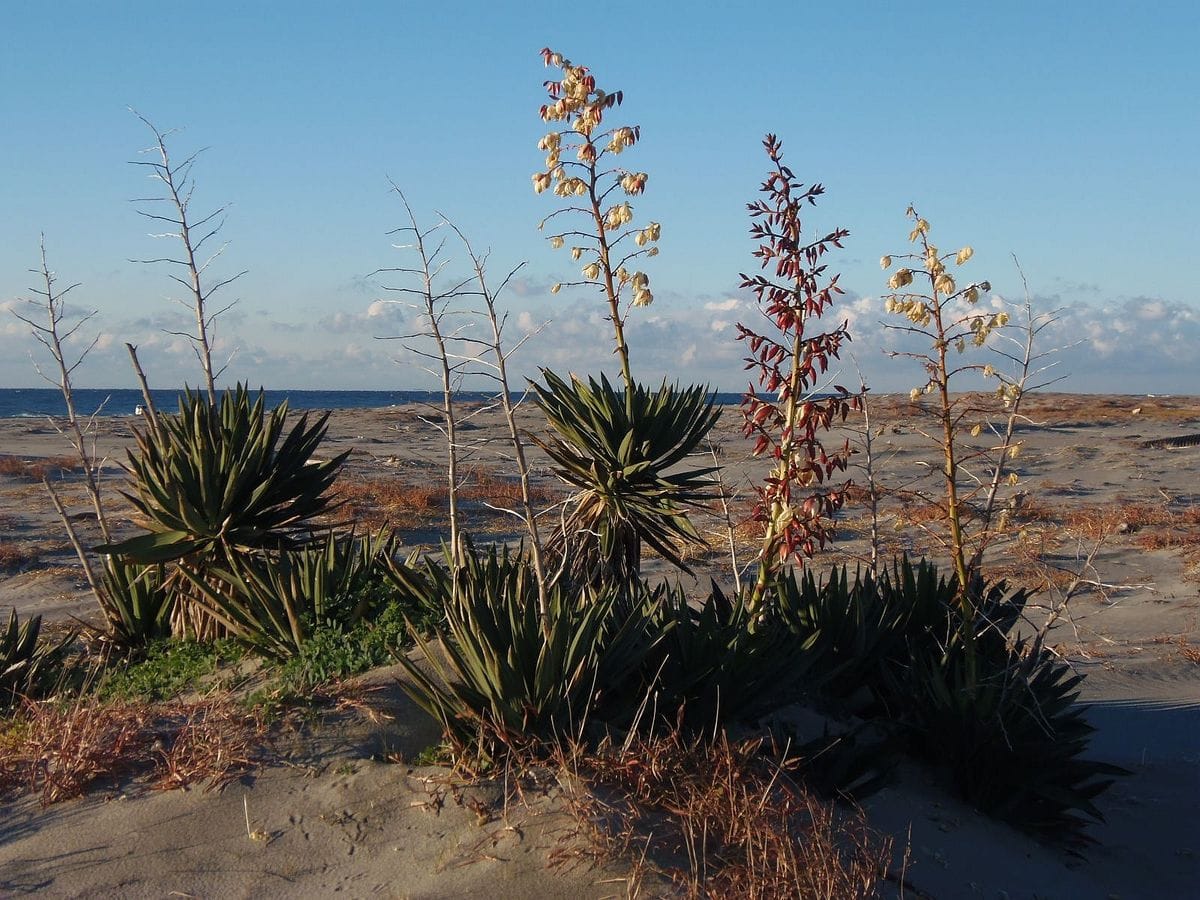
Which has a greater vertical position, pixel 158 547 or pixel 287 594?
pixel 158 547

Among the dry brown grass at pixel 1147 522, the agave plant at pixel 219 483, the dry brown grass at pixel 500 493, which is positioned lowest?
the dry brown grass at pixel 1147 522

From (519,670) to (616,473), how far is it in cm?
283

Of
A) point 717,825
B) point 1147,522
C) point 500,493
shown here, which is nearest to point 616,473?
point 717,825

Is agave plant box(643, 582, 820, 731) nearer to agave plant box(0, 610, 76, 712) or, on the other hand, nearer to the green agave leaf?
the green agave leaf

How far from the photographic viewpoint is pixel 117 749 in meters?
5.00

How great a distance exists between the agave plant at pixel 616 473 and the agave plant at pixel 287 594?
1414mm

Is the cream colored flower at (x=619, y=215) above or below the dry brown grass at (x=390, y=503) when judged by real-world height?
above

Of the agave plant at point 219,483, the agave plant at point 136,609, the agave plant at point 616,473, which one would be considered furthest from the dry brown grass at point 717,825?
the agave plant at point 136,609

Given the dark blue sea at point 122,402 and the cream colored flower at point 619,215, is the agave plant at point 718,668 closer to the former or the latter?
the cream colored flower at point 619,215

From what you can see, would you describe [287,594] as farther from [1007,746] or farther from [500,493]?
[500,493]

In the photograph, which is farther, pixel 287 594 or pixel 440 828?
pixel 287 594

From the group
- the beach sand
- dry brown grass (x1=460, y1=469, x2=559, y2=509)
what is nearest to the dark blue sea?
dry brown grass (x1=460, y1=469, x2=559, y2=509)

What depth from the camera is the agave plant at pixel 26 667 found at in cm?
A: 654

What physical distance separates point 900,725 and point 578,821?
266 centimetres
